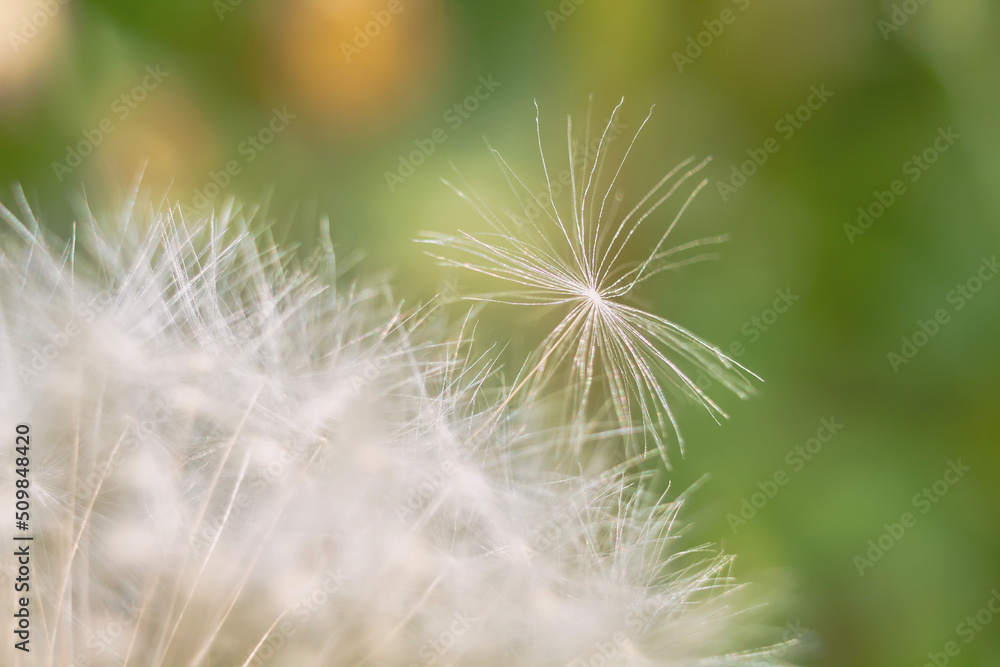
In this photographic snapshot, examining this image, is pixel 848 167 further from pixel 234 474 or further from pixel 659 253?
pixel 234 474

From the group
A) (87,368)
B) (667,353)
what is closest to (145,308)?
(87,368)

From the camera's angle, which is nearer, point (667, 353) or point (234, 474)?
point (234, 474)
